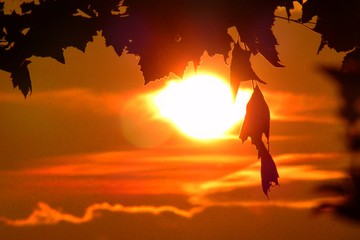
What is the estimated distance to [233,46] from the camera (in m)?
3.47

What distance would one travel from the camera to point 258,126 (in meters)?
3.68

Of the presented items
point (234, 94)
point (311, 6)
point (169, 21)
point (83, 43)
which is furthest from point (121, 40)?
point (311, 6)

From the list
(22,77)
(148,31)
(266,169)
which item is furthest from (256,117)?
(22,77)

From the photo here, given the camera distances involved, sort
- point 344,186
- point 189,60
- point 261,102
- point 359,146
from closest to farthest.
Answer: point 359,146 → point 344,186 → point 189,60 → point 261,102

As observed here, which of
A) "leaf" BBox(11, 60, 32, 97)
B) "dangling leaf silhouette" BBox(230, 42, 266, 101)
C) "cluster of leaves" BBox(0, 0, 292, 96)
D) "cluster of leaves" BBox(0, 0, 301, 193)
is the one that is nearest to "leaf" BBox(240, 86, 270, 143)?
"cluster of leaves" BBox(0, 0, 301, 193)

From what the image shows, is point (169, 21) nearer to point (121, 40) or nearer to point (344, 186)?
point (121, 40)

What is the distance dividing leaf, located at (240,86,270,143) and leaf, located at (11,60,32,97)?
1.49m

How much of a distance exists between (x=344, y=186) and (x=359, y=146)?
1.17ft

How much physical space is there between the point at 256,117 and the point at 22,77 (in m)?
1.60

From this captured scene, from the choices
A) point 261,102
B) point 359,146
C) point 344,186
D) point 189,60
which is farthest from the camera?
point 261,102

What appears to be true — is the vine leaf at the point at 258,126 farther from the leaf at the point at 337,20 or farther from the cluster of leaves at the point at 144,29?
the leaf at the point at 337,20

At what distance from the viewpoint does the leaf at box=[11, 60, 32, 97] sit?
13.0 feet

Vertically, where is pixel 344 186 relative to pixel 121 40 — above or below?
below

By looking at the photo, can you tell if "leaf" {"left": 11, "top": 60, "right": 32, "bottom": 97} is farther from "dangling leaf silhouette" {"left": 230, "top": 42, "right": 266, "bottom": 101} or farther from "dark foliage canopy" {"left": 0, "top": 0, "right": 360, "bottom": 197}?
"dangling leaf silhouette" {"left": 230, "top": 42, "right": 266, "bottom": 101}
